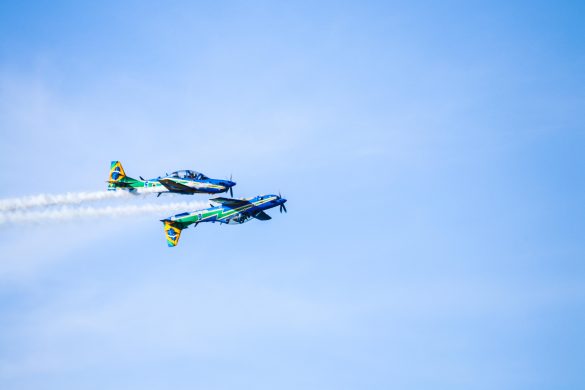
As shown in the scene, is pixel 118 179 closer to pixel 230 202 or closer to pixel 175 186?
pixel 175 186

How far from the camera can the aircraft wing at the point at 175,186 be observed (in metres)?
59.1

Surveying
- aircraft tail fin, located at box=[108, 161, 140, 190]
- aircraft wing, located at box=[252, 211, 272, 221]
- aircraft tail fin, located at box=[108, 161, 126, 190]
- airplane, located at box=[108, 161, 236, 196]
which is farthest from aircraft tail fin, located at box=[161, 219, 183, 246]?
aircraft wing, located at box=[252, 211, 272, 221]

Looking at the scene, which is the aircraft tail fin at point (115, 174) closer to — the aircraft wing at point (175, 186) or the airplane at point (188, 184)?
the airplane at point (188, 184)

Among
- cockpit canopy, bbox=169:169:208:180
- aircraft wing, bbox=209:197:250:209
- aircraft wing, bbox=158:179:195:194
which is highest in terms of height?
cockpit canopy, bbox=169:169:208:180

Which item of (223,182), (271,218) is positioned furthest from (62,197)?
(271,218)

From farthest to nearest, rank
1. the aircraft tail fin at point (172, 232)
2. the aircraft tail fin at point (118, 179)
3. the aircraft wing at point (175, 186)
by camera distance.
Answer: the aircraft tail fin at point (118, 179), the aircraft tail fin at point (172, 232), the aircraft wing at point (175, 186)

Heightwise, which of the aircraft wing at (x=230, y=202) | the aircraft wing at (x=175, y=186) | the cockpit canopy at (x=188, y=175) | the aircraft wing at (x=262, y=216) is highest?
the cockpit canopy at (x=188, y=175)

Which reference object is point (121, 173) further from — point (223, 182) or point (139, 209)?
point (223, 182)

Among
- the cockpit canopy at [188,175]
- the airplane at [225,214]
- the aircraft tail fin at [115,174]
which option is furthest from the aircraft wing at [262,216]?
the aircraft tail fin at [115,174]

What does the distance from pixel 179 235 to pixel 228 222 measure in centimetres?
517

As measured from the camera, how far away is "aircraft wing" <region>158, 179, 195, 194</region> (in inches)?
2325

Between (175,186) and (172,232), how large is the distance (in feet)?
15.8

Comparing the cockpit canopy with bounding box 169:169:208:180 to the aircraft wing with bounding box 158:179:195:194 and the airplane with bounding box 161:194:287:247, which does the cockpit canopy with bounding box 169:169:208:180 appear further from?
the airplane with bounding box 161:194:287:247

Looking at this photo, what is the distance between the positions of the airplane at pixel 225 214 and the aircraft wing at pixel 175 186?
99.0 inches
